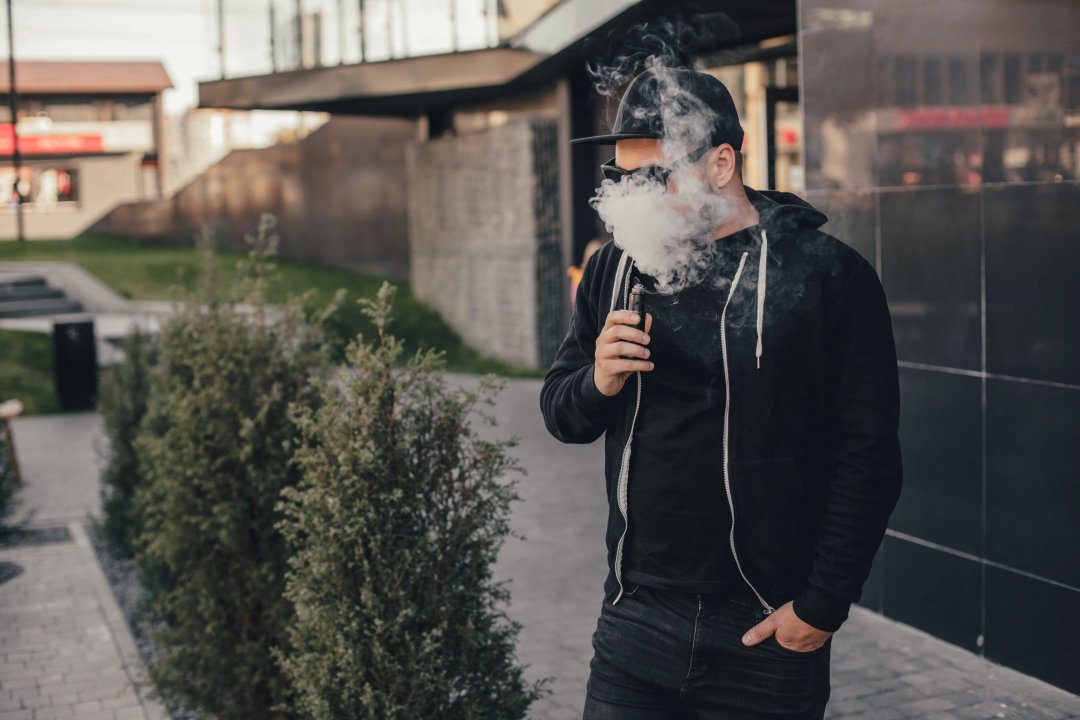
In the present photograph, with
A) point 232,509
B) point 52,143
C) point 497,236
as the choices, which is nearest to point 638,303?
point 232,509

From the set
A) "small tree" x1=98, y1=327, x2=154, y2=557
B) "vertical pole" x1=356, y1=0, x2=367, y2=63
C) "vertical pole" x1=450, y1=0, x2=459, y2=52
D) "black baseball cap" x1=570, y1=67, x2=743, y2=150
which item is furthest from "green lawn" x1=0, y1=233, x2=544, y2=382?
"black baseball cap" x1=570, y1=67, x2=743, y2=150

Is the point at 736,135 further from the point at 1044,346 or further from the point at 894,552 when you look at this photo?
the point at 894,552

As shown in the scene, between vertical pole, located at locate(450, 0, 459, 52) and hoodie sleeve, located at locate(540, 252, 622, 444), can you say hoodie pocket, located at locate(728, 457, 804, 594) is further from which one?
vertical pole, located at locate(450, 0, 459, 52)

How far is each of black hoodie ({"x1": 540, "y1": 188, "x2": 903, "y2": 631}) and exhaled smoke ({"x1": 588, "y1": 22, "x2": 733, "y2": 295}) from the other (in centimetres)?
8

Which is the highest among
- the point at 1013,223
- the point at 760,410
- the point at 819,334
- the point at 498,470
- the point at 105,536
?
the point at 1013,223

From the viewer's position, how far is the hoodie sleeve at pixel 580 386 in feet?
8.64

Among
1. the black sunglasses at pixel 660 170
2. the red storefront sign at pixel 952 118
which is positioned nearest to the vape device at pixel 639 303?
the black sunglasses at pixel 660 170

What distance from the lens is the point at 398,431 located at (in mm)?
3678

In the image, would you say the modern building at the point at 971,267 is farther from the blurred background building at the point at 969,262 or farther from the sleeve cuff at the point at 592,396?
the sleeve cuff at the point at 592,396

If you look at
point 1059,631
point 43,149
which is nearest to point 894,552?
point 1059,631

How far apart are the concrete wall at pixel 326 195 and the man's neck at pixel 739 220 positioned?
73.6ft

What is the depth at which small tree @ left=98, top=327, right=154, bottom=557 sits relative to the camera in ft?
26.2

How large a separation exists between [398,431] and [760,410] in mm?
1534

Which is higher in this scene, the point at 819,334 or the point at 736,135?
the point at 736,135
